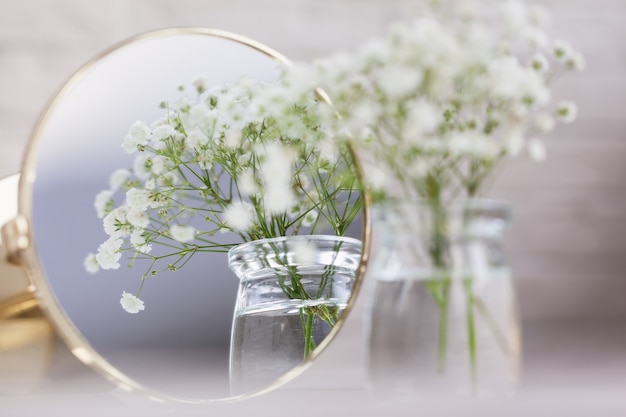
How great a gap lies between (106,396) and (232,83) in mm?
337

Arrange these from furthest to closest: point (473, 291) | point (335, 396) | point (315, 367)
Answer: point (315, 367) < point (335, 396) < point (473, 291)

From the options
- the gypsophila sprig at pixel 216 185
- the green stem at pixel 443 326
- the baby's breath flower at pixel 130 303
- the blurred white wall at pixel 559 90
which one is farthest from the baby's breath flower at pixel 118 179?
the green stem at pixel 443 326

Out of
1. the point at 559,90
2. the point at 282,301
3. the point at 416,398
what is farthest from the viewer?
the point at 559,90

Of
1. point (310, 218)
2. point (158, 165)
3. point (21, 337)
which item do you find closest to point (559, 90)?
point (310, 218)

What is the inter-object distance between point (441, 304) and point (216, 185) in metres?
0.31

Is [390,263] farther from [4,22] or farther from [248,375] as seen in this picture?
[4,22]

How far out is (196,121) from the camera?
2.53 ft

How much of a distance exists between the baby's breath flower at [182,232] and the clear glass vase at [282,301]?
0.05 metres

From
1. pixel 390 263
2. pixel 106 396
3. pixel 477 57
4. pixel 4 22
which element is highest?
pixel 4 22

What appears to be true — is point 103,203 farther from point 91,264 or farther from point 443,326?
point 443,326

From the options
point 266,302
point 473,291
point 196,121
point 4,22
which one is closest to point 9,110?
point 4,22

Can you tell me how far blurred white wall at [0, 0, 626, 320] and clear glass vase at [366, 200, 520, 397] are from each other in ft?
1.71

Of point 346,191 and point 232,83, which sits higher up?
point 232,83

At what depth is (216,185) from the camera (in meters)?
0.78
